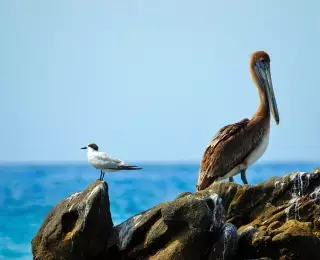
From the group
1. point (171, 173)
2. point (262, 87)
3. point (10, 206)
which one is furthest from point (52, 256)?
point (171, 173)

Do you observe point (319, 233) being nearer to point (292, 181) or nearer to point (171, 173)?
point (292, 181)

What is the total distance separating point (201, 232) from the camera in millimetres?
11484

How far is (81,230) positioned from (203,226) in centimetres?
173

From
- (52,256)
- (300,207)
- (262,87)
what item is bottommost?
(52,256)

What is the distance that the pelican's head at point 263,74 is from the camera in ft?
Result: 48.6

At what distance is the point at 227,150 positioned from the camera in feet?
45.1

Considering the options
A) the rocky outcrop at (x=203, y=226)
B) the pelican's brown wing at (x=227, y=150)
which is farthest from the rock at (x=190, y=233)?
the pelican's brown wing at (x=227, y=150)

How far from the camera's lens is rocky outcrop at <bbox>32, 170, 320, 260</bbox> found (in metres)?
11.5

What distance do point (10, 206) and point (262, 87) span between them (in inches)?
1208

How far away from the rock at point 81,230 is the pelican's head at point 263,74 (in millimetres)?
3839

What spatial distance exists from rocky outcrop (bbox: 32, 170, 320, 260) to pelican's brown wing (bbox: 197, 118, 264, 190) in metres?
0.93

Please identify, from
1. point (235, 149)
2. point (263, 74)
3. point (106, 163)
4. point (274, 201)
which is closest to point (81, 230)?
point (106, 163)

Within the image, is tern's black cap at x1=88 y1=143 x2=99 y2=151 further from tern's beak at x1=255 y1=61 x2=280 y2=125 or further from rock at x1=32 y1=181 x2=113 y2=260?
tern's beak at x1=255 y1=61 x2=280 y2=125

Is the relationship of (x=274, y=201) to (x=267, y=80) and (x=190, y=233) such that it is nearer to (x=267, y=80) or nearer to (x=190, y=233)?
(x=190, y=233)
